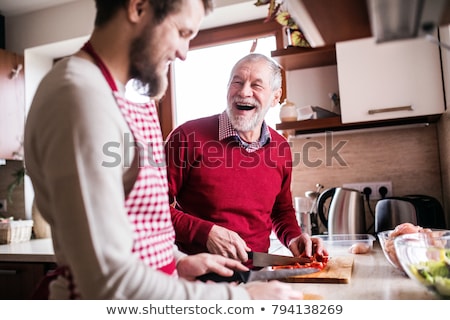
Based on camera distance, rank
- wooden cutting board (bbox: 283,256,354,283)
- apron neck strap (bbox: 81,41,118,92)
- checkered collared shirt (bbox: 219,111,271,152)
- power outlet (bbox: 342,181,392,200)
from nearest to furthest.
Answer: apron neck strap (bbox: 81,41,118,92)
wooden cutting board (bbox: 283,256,354,283)
checkered collared shirt (bbox: 219,111,271,152)
power outlet (bbox: 342,181,392,200)

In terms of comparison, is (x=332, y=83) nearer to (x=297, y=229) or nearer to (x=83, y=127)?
(x=297, y=229)

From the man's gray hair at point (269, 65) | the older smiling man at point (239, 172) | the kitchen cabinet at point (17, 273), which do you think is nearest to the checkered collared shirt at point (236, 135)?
the older smiling man at point (239, 172)

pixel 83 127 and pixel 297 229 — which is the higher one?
pixel 83 127

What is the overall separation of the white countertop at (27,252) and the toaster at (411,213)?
0.90 m

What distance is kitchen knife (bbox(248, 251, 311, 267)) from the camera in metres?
0.75

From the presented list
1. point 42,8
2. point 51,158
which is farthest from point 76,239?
point 42,8

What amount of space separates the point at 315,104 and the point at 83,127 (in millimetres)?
1107

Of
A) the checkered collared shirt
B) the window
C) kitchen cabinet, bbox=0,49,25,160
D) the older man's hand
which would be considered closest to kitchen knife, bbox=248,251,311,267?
the older man's hand

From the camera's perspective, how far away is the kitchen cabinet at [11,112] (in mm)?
1250

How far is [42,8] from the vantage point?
96 centimetres

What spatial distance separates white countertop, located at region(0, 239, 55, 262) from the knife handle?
587 mm

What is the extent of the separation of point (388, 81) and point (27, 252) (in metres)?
1.12

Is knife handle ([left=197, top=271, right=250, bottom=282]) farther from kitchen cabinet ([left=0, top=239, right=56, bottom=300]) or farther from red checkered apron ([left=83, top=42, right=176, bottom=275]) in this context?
kitchen cabinet ([left=0, top=239, right=56, bottom=300])
